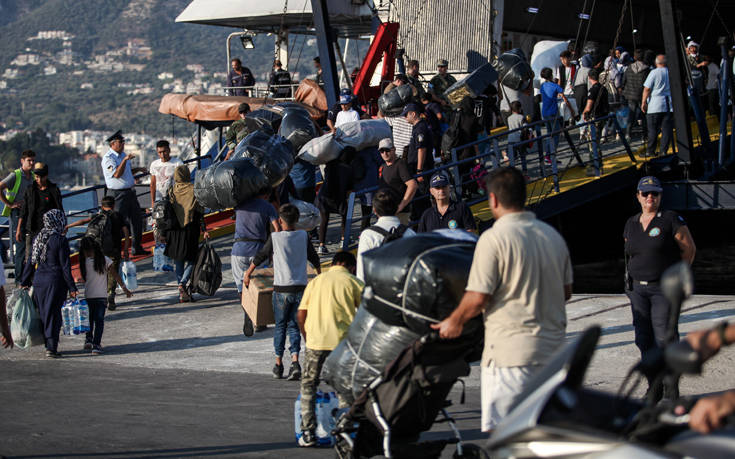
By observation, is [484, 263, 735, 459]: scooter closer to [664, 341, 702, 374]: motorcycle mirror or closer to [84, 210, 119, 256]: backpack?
[664, 341, 702, 374]: motorcycle mirror

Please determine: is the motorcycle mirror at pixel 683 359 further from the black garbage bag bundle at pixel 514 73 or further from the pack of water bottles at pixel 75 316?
the black garbage bag bundle at pixel 514 73

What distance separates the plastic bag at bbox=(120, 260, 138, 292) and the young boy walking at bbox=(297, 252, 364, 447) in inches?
274

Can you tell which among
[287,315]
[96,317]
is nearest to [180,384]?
[287,315]

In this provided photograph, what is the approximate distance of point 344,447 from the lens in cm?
558

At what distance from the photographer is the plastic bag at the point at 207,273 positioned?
12.3m

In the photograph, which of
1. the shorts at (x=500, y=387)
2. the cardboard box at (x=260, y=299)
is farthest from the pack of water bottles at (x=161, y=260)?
the shorts at (x=500, y=387)

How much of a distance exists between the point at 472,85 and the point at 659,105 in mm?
3203

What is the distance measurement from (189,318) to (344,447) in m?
6.78

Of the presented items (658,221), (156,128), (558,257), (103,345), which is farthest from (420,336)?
(156,128)

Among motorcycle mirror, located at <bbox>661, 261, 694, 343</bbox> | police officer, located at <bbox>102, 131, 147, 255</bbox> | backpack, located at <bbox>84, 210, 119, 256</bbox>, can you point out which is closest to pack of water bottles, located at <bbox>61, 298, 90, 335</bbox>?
backpack, located at <bbox>84, 210, 119, 256</bbox>

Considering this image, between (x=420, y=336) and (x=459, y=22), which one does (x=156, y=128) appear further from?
(x=420, y=336)

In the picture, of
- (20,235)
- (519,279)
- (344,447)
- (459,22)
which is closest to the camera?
(519,279)

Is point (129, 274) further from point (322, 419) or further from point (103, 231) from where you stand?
point (322, 419)

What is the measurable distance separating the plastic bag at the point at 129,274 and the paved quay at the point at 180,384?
23cm
